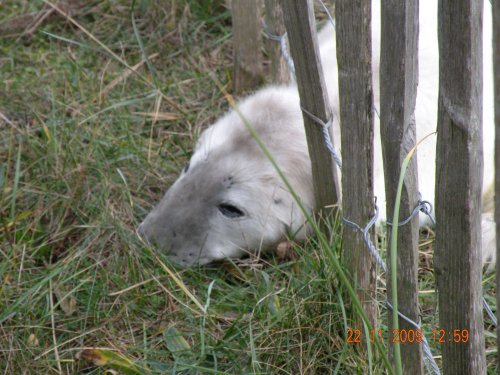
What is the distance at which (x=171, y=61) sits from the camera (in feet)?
15.9

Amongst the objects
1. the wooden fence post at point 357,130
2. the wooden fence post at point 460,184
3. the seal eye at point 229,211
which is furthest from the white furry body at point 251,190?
the wooden fence post at point 460,184

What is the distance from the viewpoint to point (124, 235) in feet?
11.0

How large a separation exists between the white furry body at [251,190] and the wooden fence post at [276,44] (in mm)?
461

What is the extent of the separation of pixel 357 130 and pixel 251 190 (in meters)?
1.11

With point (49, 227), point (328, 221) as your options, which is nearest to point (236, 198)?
point (328, 221)

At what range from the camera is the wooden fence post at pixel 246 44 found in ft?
13.8

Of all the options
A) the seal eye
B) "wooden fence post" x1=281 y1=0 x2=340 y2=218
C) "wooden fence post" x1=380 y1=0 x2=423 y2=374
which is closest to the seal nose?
the seal eye

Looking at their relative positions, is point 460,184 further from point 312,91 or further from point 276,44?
point 276,44

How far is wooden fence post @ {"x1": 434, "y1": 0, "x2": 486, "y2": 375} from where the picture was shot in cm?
167

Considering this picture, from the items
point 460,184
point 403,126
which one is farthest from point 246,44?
point 460,184

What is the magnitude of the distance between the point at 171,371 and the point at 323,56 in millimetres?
1844

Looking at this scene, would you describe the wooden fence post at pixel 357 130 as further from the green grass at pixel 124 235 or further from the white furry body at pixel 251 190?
the white furry body at pixel 251 190

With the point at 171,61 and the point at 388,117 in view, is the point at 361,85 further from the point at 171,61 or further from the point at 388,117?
the point at 171,61

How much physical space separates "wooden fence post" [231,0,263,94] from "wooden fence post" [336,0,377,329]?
1985mm
